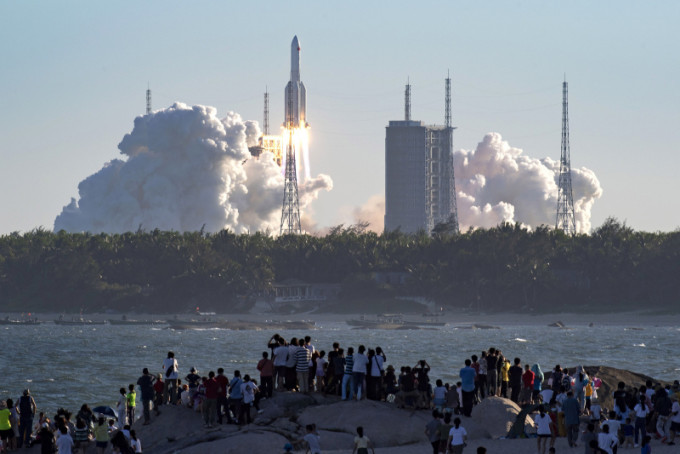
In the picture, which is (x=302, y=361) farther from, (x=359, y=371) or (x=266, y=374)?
(x=359, y=371)

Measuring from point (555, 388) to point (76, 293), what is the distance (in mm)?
147071

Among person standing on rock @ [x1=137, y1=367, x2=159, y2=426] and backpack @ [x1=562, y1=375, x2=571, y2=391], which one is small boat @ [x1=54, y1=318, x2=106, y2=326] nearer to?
person standing on rock @ [x1=137, y1=367, x2=159, y2=426]

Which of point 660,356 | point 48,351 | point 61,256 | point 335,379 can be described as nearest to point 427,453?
point 335,379

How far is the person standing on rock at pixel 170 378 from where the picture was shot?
4036cm

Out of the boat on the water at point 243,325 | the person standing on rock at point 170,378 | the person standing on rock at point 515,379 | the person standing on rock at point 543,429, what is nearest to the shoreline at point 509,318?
the boat on the water at point 243,325

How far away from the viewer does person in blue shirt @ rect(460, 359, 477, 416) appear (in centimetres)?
4019

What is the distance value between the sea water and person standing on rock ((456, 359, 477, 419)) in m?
28.1

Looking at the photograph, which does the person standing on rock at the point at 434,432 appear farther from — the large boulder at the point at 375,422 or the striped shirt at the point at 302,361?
the striped shirt at the point at 302,361

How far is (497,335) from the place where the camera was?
479 ft

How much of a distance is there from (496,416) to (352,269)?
143408 millimetres

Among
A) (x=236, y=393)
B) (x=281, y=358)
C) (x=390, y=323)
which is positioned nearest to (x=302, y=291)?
(x=390, y=323)

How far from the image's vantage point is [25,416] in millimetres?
40594

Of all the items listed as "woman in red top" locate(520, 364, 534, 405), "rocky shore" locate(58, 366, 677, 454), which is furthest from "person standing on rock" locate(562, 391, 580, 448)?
"woman in red top" locate(520, 364, 534, 405)

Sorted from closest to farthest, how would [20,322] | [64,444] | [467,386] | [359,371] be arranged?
1. [64,444]
2. [359,371]
3. [467,386]
4. [20,322]
